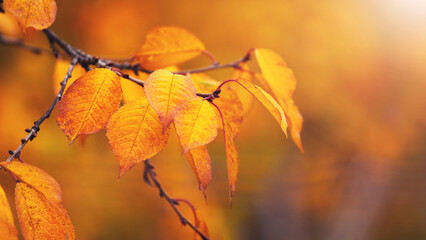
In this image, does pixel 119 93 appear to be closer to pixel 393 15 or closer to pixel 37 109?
pixel 37 109

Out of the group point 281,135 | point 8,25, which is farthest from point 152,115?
point 281,135

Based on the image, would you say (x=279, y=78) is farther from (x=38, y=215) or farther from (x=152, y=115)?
(x=38, y=215)

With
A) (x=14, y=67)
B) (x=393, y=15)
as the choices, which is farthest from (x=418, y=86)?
(x=14, y=67)

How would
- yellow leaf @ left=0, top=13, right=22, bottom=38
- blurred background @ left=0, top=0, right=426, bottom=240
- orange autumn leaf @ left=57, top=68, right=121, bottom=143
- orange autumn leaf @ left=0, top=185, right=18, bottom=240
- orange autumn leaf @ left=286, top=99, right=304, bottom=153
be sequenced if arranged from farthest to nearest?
blurred background @ left=0, top=0, right=426, bottom=240, yellow leaf @ left=0, top=13, right=22, bottom=38, orange autumn leaf @ left=286, top=99, right=304, bottom=153, orange autumn leaf @ left=57, top=68, right=121, bottom=143, orange autumn leaf @ left=0, top=185, right=18, bottom=240

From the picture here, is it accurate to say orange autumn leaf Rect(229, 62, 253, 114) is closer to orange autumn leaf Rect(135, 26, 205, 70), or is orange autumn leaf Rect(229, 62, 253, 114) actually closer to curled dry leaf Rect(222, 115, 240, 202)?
orange autumn leaf Rect(135, 26, 205, 70)

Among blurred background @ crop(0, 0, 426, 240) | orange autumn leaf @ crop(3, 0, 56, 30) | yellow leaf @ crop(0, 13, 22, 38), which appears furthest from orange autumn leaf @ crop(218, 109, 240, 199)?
blurred background @ crop(0, 0, 426, 240)

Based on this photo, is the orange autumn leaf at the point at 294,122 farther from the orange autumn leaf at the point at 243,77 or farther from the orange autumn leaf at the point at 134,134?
the orange autumn leaf at the point at 134,134
